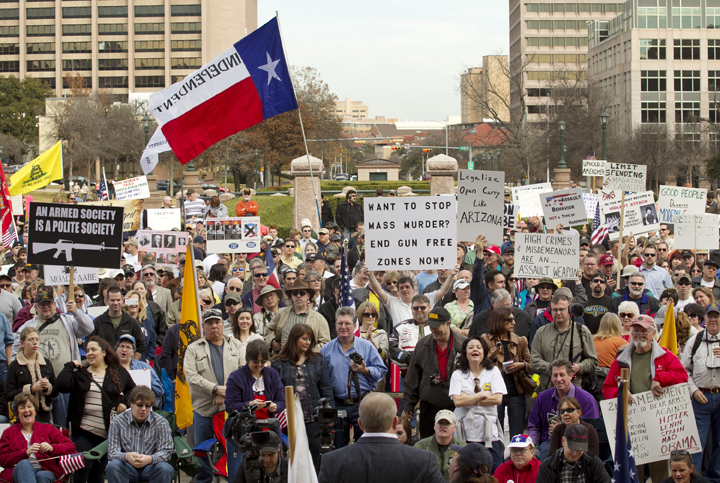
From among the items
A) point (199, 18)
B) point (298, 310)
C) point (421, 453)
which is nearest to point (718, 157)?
point (298, 310)

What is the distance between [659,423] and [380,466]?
353 cm

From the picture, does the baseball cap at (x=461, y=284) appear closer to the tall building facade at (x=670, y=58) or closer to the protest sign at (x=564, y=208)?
the protest sign at (x=564, y=208)

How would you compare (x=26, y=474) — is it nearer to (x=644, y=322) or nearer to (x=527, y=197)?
(x=644, y=322)

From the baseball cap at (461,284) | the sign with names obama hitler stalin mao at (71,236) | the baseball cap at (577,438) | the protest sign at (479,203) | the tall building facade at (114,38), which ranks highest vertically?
the tall building facade at (114,38)

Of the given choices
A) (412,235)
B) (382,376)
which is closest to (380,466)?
(382,376)

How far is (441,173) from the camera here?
23984 millimetres

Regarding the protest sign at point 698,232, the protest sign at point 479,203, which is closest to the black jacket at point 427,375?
the protest sign at point 479,203

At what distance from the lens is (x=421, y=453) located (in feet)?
14.7

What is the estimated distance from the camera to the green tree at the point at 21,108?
8975 cm

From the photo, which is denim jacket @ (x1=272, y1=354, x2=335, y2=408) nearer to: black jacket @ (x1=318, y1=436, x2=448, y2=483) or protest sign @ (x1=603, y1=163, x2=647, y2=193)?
black jacket @ (x1=318, y1=436, x2=448, y2=483)

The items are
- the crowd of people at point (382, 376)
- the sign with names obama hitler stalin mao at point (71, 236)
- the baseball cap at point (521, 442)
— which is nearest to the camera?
the baseball cap at point (521, 442)

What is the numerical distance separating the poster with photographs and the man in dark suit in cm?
960

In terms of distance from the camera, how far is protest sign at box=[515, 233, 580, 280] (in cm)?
1091

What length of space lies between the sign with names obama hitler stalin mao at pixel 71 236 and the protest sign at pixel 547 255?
5158mm
